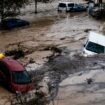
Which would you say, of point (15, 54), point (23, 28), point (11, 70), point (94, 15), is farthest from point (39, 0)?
point (11, 70)

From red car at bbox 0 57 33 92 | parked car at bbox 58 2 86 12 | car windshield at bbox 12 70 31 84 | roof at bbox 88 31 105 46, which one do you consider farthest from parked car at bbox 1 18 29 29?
car windshield at bbox 12 70 31 84

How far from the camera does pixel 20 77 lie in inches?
872

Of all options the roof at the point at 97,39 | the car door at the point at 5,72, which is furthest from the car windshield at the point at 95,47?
the car door at the point at 5,72

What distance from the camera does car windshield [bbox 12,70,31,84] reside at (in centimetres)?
2197

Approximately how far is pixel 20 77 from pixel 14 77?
1.10 feet

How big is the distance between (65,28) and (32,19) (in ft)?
22.3

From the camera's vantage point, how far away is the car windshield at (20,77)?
865 inches

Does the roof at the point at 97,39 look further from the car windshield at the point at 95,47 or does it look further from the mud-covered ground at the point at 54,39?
the mud-covered ground at the point at 54,39

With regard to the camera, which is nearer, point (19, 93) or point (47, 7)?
point (19, 93)

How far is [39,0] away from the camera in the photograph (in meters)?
55.4

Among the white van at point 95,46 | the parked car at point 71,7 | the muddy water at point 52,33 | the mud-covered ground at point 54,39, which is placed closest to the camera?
the mud-covered ground at point 54,39

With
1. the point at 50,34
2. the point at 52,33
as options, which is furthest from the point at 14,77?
the point at 52,33

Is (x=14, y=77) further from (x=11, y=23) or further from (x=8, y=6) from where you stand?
(x=8, y=6)

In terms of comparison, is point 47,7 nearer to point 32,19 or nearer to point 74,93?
point 32,19
